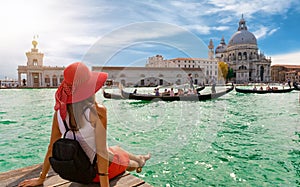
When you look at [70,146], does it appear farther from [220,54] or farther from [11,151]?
[220,54]

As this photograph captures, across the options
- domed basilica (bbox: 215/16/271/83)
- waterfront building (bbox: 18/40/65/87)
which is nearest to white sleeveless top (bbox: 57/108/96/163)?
waterfront building (bbox: 18/40/65/87)

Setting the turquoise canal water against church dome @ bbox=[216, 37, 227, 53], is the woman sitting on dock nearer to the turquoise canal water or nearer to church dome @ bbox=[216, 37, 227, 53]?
the turquoise canal water

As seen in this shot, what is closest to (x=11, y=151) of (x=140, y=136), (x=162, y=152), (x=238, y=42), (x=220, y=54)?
(x=140, y=136)

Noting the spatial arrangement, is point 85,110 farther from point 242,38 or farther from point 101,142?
point 242,38

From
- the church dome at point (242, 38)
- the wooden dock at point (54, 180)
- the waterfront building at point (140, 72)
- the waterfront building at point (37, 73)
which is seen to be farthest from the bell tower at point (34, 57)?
the church dome at point (242, 38)

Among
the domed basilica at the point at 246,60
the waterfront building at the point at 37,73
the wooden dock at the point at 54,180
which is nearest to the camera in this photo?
the wooden dock at the point at 54,180

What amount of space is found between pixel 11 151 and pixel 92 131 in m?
3.62

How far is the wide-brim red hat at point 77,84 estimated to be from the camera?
1069 millimetres

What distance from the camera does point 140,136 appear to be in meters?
4.69

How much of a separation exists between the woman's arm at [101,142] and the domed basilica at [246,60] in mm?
61747

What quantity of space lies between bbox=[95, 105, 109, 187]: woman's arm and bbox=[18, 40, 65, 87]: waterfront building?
39200 mm

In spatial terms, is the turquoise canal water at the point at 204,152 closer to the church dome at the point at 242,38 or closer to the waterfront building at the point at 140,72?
the waterfront building at the point at 140,72

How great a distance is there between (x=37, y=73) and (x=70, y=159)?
4209 centimetres

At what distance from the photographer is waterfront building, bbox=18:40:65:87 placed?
1475 inches
